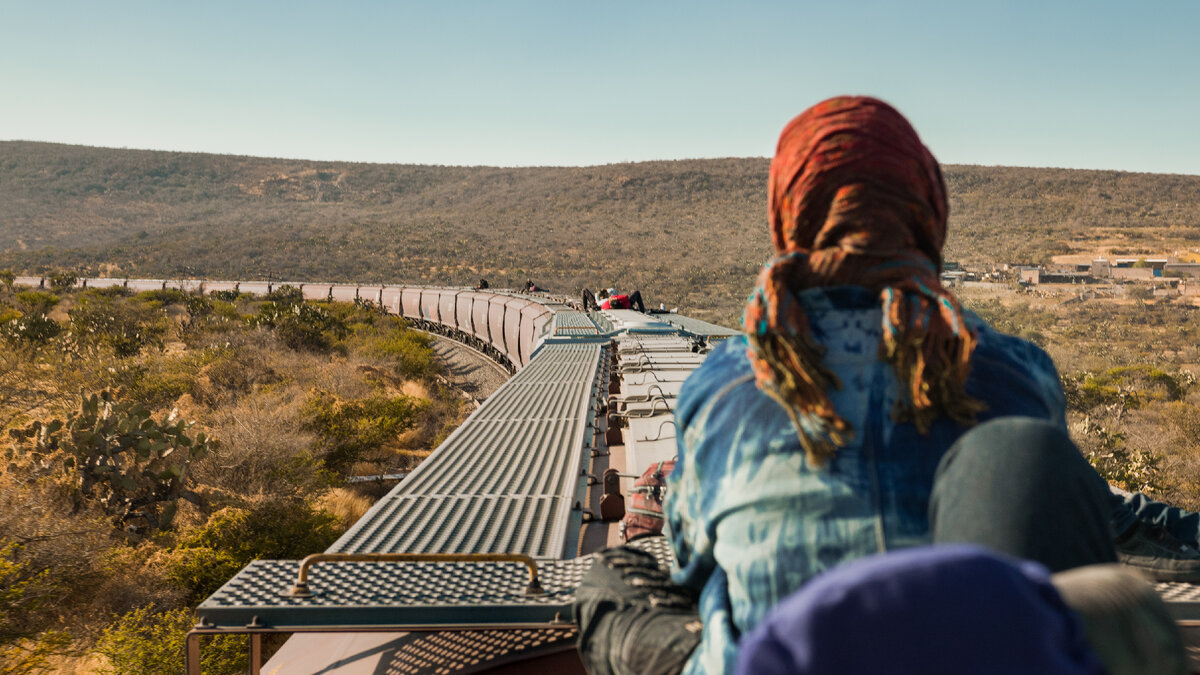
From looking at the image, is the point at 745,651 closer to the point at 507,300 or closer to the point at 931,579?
the point at 931,579

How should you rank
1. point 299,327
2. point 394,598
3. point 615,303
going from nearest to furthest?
point 394,598 < point 615,303 < point 299,327

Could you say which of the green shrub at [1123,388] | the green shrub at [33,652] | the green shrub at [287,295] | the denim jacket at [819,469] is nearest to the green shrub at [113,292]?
the green shrub at [287,295]

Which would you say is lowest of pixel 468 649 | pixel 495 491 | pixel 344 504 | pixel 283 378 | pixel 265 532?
pixel 344 504

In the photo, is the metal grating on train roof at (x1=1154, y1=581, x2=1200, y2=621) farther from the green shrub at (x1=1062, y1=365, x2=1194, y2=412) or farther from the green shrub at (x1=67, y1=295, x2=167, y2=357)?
the green shrub at (x1=67, y1=295, x2=167, y2=357)

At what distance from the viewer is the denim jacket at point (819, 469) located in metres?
1.18

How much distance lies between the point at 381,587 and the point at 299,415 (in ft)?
30.6

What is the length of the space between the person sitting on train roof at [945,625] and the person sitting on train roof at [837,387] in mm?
316

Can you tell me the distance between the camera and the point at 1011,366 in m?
1.31

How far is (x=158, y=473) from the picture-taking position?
748 centimetres

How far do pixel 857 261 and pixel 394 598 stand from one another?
1724 millimetres

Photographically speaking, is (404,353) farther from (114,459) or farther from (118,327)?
(114,459)

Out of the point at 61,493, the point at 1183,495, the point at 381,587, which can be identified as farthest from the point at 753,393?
the point at 1183,495

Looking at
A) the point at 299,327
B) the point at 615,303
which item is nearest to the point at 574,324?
the point at 615,303

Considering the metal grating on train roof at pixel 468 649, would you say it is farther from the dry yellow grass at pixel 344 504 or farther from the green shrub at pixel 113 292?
the green shrub at pixel 113 292
